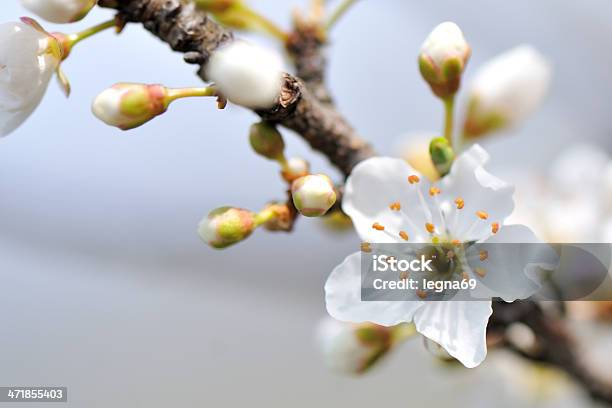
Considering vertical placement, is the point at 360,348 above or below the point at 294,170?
below

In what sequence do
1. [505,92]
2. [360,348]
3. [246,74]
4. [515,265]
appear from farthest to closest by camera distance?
[505,92], [360,348], [515,265], [246,74]

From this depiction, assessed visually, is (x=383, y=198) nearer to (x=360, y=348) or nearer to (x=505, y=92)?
(x=360, y=348)

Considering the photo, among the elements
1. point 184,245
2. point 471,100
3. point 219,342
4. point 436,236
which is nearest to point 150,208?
point 184,245

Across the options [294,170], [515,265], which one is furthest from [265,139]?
[515,265]

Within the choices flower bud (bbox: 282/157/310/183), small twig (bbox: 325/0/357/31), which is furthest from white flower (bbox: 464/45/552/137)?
flower bud (bbox: 282/157/310/183)

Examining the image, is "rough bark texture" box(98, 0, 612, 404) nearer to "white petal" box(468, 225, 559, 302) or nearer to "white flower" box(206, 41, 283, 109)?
"white flower" box(206, 41, 283, 109)

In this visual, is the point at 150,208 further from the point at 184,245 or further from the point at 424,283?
the point at 424,283
